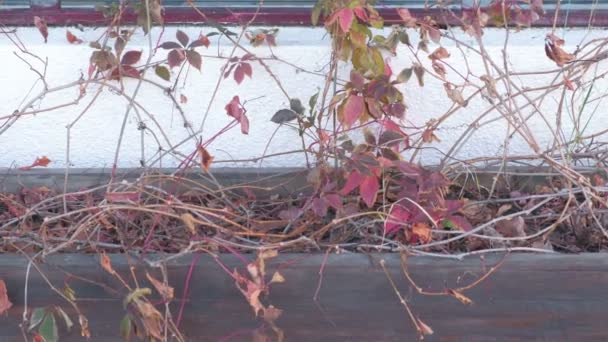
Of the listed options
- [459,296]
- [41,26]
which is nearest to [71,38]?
[41,26]

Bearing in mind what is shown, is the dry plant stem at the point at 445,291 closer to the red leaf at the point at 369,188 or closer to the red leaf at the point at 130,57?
the red leaf at the point at 369,188

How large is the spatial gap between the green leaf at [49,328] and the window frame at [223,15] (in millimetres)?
1126

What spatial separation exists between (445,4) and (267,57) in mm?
600

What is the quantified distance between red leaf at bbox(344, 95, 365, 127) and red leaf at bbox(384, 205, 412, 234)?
28cm

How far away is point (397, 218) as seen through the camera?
7.36 feet

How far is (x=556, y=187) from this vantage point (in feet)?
8.71

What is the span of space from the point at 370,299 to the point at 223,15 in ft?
3.78

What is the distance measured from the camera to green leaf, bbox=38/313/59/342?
202cm

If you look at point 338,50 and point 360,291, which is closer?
point 360,291

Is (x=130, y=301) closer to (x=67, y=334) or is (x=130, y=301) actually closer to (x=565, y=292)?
(x=67, y=334)

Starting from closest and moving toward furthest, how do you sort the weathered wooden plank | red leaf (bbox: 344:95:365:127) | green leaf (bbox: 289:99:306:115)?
the weathered wooden plank
red leaf (bbox: 344:95:365:127)
green leaf (bbox: 289:99:306:115)

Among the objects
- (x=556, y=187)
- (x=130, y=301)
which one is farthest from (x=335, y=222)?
(x=556, y=187)

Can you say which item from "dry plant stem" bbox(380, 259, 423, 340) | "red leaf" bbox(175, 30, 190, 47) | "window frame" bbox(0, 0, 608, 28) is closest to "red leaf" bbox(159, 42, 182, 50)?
"red leaf" bbox(175, 30, 190, 47)

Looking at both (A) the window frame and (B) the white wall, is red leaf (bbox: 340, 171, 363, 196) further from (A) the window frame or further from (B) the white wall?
(A) the window frame
